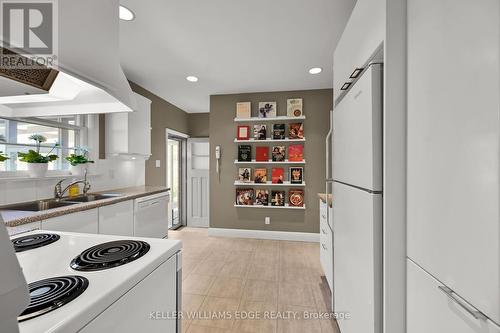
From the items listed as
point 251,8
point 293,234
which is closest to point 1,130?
point 251,8

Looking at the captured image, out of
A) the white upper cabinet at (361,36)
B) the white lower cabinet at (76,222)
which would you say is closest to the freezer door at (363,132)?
the white upper cabinet at (361,36)

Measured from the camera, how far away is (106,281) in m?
0.66

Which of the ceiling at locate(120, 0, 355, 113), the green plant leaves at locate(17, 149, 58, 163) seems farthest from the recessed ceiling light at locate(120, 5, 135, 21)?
the green plant leaves at locate(17, 149, 58, 163)

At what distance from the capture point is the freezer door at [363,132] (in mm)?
984

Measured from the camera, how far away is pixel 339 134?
1574 millimetres

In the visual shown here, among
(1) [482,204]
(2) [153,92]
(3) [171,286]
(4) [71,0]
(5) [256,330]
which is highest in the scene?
(2) [153,92]

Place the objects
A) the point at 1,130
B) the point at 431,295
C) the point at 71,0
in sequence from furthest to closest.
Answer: the point at 1,130 → the point at 71,0 → the point at 431,295

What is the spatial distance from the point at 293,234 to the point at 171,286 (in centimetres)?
308

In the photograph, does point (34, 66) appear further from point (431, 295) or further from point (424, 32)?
point (431, 295)

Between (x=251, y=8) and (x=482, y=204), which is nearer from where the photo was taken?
(x=482, y=204)

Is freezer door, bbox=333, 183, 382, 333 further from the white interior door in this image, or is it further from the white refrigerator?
the white interior door

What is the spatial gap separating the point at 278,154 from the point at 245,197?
94 centimetres

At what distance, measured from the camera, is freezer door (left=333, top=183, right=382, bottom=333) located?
3.24ft

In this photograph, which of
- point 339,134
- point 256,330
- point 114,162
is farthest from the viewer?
point 114,162
